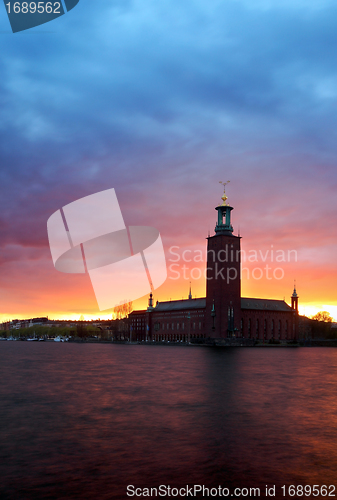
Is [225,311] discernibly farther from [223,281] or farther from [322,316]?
[322,316]

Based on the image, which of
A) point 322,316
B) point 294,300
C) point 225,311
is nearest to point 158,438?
point 225,311

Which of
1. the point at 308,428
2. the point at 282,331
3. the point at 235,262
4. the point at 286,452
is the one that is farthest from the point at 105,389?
the point at 282,331

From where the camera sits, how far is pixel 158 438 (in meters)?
15.2

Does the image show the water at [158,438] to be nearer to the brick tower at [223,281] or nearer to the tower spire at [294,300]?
the brick tower at [223,281]

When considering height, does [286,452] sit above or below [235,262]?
below

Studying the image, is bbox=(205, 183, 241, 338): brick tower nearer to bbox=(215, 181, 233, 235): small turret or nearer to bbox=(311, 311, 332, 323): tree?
bbox=(215, 181, 233, 235): small turret

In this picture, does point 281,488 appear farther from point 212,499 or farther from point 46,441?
point 46,441

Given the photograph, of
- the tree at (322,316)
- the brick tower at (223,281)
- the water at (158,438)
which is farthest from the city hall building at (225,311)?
the water at (158,438)

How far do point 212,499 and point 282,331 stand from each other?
116 m

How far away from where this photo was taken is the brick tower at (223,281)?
105 meters

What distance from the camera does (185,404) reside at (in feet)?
71.8

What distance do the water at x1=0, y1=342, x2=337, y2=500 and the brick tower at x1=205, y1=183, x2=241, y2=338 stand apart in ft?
252

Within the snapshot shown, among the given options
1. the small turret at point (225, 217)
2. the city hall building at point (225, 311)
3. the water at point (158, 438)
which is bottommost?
the water at point (158, 438)

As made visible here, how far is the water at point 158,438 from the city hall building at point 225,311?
253 ft
